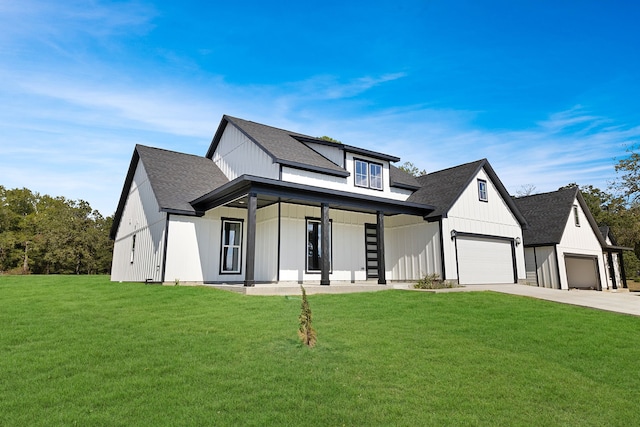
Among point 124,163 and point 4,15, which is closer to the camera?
point 4,15

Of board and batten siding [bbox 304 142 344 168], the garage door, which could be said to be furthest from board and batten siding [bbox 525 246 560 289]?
board and batten siding [bbox 304 142 344 168]

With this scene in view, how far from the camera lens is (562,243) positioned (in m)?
20.3

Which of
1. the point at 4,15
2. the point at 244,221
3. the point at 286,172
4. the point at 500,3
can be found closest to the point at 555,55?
the point at 500,3

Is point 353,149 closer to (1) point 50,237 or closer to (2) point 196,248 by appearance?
(2) point 196,248

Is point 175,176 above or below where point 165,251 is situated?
above

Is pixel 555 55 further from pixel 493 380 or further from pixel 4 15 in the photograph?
pixel 4 15

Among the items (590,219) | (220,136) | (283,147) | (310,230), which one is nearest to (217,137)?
(220,136)

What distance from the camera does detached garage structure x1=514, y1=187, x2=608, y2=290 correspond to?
20.0m

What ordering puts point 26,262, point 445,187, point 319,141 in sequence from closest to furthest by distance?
point 319,141
point 445,187
point 26,262

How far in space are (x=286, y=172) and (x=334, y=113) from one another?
11.9 ft

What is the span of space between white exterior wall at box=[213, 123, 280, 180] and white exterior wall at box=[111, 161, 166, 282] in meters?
3.52

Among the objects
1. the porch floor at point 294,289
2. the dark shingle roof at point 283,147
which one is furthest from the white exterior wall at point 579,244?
the dark shingle roof at point 283,147

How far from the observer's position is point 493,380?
5.15 metres

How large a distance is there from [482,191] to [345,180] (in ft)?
24.2
